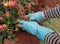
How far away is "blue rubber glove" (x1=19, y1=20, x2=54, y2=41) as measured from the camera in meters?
1.77

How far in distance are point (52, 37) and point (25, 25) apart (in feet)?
1.15

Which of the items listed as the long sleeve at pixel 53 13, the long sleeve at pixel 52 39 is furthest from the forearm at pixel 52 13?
the long sleeve at pixel 52 39

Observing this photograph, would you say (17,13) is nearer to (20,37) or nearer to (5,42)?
(20,37)

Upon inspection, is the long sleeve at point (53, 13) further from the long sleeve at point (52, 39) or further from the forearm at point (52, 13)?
the long sleeve at point (52, 39)

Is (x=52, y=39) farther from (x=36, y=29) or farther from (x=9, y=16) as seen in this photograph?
(x=9, y=16)

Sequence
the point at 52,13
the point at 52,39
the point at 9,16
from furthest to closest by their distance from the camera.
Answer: the point at 52,13
the point at 9,16
the point at 52,39

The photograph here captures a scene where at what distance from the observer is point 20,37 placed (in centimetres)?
203

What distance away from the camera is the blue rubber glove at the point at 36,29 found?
177cm

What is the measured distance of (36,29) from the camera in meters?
1.83

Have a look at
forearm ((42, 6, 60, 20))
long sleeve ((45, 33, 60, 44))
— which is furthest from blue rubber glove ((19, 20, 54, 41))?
forearm ((42, 6, 60, 20))

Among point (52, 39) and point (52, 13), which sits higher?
point (52, 13)

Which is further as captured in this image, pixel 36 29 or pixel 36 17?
pixel 36 17

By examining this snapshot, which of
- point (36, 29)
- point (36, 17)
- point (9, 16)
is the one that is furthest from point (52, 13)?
point (9, 16)

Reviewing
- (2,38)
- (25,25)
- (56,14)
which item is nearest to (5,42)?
(2,38)
